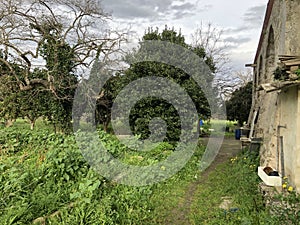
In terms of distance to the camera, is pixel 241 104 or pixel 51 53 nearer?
pixel 51 53

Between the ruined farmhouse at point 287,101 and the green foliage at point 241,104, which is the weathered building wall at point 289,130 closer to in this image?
the ruined farmhouse at point 287,101

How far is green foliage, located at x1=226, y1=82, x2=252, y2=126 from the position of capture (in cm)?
1919

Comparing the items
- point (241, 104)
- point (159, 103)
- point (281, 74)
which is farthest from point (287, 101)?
point (241, 104)

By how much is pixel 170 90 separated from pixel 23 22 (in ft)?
24.5

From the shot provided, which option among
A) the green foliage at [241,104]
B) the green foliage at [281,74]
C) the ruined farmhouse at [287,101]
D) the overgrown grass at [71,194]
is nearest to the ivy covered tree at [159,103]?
the overgrown grass at [71,194]

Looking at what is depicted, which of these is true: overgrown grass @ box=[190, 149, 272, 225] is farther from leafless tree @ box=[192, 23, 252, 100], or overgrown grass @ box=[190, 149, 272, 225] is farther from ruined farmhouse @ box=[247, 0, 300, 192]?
leafless tree @ box=[192, 23, 252, 100]

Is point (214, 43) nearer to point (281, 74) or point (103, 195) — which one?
point (281, 74)

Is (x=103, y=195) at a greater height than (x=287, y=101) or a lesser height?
lesser

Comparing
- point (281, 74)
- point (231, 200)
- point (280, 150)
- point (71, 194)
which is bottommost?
point (231, 200)

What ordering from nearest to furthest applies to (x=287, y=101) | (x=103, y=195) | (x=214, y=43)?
(x=103, y=195)
(x=287, y=101)
(x=214, y=43)

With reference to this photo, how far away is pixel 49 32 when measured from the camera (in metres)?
12.3

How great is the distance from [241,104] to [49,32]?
14.0 meters

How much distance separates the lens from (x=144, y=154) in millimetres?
7270

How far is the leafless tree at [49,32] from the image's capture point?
36.8 feet
